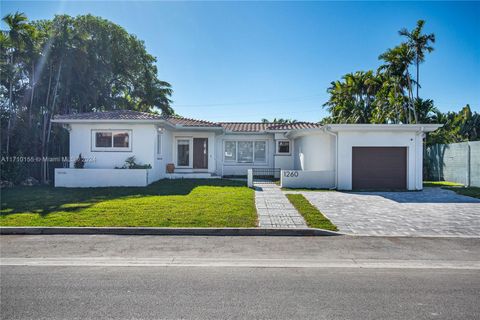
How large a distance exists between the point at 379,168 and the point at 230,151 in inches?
414

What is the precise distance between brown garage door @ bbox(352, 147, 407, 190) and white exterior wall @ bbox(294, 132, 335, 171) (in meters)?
1.30

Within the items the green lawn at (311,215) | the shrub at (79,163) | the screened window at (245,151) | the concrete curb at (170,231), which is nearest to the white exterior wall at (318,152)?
the screened window at (245,151)

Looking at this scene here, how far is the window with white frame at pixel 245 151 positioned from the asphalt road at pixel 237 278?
1552cm

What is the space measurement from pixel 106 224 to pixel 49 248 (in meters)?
→ 1.56

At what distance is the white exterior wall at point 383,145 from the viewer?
49.4 ft

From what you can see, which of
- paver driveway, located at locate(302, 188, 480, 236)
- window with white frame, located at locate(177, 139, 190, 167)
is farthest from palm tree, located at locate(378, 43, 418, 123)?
window with white frame, located at locate(177, 139, 190, 167)

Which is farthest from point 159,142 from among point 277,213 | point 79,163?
point 277,213

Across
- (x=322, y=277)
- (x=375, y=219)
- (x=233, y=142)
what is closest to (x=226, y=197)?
(x=375, y=219)

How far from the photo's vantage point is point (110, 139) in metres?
16.1

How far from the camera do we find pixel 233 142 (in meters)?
22.4

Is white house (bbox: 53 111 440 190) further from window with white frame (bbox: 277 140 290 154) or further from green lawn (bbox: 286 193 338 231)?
green lawn (bbox: 286 193 338 231)

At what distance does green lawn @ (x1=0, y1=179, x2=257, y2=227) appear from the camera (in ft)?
25.6

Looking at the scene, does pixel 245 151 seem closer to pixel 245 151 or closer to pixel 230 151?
pixel 245 151

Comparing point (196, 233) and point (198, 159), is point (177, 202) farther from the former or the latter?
point (198, 159)
